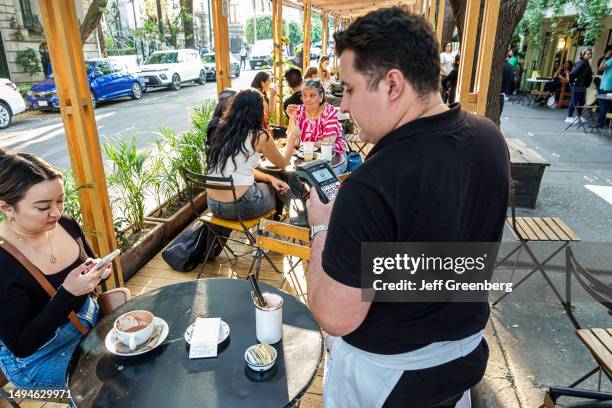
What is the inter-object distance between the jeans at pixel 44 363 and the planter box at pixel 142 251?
1.63 metres

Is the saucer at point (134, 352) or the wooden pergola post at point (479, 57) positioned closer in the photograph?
the saucer at point (134, 352)

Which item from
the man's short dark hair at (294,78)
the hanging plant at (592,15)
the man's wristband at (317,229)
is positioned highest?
the hanging plant at (592,15)

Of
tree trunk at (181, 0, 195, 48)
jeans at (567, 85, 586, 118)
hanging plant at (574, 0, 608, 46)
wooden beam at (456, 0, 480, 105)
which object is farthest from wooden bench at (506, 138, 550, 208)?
tree trunk at (181, 0, 195, 48)

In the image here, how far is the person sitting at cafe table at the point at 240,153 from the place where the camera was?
3252 millimetres

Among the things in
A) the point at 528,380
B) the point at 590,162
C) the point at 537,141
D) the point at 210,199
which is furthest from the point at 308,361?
the point at 537,141

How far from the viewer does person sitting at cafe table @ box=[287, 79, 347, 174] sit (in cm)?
421

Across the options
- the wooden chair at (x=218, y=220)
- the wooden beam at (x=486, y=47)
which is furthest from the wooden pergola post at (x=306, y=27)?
the wooden beam at (x=486, y=47)

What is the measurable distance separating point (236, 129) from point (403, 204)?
2564 millimetres

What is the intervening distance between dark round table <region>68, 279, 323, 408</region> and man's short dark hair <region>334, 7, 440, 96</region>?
1.02 metres

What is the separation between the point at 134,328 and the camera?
1.52 metres

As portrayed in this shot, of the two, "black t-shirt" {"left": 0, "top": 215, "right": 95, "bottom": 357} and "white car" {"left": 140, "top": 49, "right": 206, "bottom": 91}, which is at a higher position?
"white car" {"left": 140, "top": 49, "right": 206, "bottom": 91}

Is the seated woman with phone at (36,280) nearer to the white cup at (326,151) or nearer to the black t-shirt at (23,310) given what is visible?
the black t-shirt at (23,310)

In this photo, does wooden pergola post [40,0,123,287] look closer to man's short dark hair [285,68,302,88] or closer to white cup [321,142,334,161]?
white cup [321,142,334,161]

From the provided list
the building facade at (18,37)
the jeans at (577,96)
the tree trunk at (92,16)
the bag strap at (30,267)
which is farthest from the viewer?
the building facade at (18,37)
